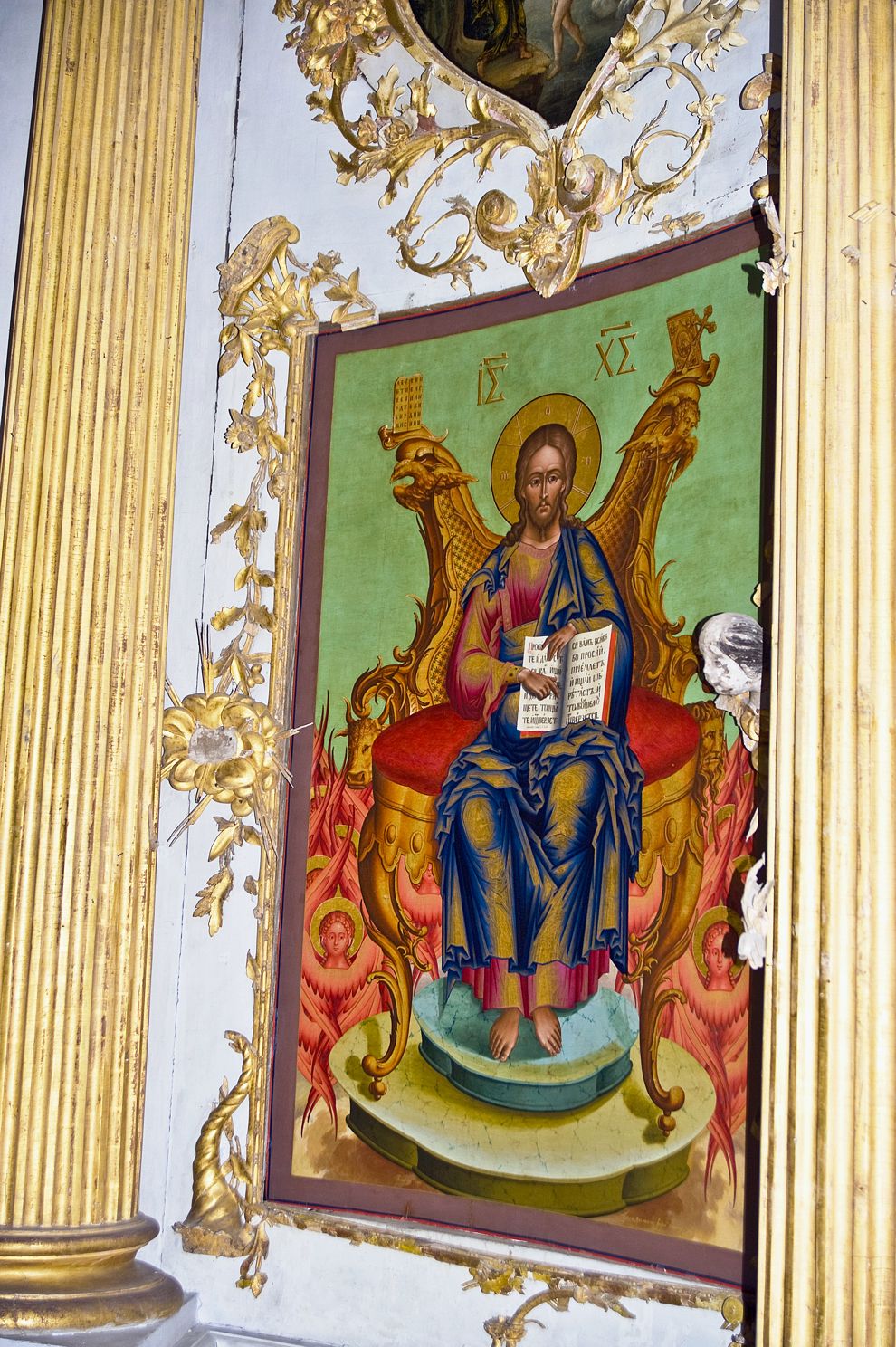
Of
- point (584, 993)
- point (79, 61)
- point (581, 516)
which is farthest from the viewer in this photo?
point (79, 61)

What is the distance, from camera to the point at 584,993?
3.87m

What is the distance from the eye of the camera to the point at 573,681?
13.3 feet

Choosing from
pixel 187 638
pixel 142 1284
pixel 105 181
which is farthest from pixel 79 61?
pixel 142 1284

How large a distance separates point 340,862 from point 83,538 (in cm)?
127

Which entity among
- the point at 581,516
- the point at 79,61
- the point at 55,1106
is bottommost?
the point at 55,1106

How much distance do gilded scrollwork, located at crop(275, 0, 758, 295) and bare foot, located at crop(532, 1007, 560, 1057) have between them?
207 centimetres

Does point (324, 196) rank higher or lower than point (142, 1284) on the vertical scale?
higher

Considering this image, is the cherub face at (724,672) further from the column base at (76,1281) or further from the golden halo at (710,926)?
the column base at (76,1281)

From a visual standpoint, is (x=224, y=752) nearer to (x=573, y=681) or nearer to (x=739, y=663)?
(x=573, y=681)

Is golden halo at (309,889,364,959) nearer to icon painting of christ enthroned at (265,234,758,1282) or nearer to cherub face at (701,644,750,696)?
icon painting of christ enthroned at (265,234,758,1282)

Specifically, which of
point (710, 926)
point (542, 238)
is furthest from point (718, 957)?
point (542, 238)

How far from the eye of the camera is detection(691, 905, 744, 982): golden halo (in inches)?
142

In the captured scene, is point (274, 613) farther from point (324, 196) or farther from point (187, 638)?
point (324, 196)

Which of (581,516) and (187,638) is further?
(187,638)
